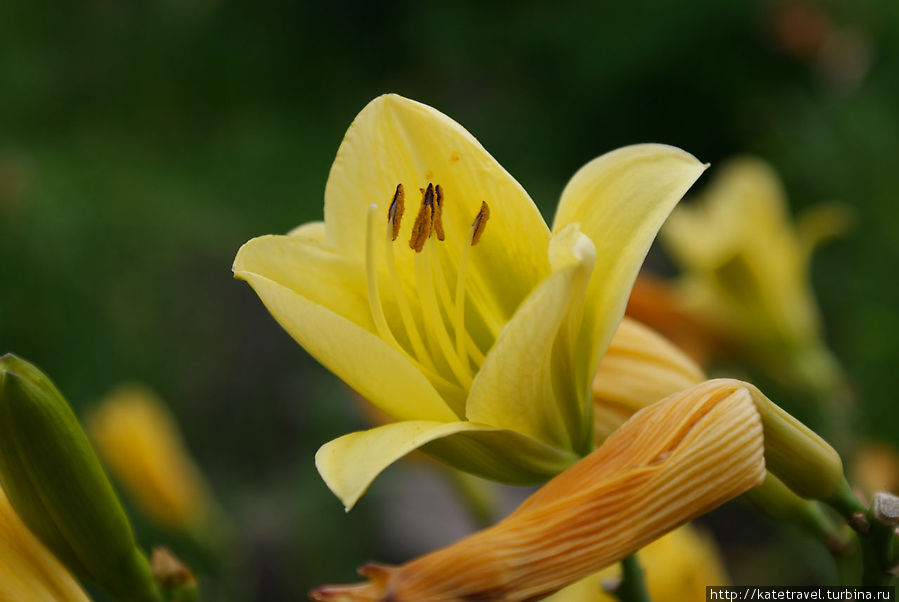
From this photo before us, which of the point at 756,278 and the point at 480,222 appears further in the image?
the point at 756,278

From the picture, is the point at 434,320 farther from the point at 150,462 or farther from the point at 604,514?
the point at 150,462

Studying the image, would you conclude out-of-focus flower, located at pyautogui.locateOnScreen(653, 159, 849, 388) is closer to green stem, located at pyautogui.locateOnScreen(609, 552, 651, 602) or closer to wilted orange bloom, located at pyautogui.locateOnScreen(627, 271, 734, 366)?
wilted orange bloom, located at pyautogui.locateOnScreen(627, 271, 734, 366)

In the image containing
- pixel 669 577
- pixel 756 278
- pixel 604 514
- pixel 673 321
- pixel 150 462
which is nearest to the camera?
pixel 604 514

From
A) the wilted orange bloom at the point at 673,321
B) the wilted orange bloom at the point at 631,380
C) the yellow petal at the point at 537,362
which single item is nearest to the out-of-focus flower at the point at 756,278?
the wilted orange bloom at the point at 673,321

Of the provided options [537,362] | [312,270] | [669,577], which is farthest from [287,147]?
[537,362]

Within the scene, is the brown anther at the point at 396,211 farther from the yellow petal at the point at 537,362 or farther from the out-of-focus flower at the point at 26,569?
the out-of-focus flower at the point at 26,569

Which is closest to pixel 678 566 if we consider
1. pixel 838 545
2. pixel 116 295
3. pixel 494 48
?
pixel 838 545
